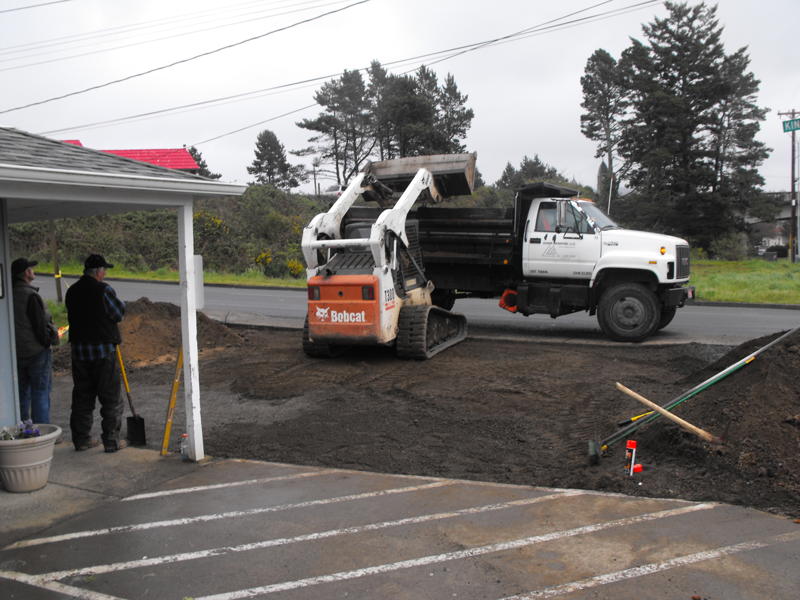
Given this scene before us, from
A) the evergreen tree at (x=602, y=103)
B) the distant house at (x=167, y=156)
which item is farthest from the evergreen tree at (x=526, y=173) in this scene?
the distant house at (x=167, y=156)

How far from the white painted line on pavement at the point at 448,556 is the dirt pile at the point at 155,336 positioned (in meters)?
8.32

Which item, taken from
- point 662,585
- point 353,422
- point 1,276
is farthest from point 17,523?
point 662,585

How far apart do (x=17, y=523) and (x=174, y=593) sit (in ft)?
6.15

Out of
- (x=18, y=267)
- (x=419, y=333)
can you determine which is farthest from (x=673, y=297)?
(x=18, y=267)

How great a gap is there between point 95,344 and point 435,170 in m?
7.50

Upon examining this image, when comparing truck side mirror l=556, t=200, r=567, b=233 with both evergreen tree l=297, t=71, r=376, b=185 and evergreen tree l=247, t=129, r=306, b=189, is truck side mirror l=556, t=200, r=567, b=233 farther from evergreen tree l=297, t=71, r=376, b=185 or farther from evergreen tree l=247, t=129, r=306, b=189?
evergreen tree l=247, t=129, r=306, b=189

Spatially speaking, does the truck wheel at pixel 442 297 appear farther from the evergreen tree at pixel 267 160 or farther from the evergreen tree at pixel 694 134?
the evergreen tree at pixel 267 160

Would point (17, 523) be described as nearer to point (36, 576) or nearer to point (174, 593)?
point (36, 576)

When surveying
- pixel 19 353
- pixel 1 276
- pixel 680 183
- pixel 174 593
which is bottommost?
pixel 174 593

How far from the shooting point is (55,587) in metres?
4.21

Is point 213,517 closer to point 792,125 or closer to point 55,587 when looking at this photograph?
point 55,587

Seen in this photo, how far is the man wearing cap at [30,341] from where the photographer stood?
22.3 feet

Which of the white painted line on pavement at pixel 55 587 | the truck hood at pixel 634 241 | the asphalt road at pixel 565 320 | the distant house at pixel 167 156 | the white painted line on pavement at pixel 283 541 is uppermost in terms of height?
the distant house at pixel 167 156

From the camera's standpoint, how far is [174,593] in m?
4.08
